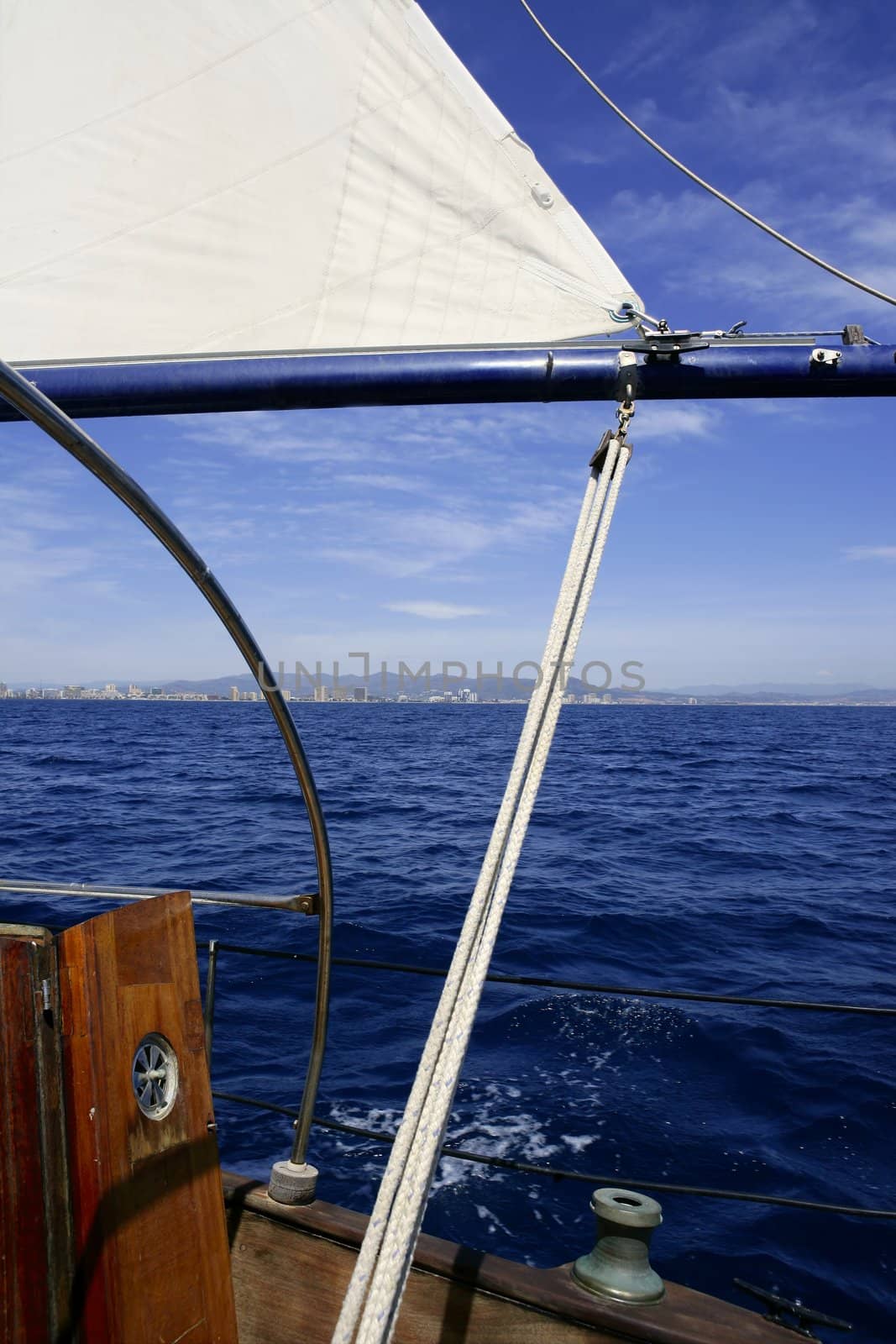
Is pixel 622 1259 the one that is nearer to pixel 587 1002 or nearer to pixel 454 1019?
pixel 454 1019

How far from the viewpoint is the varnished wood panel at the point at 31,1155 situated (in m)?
1.39

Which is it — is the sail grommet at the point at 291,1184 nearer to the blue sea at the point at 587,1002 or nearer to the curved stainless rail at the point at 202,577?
the curved stainless rail at the point at 202,577

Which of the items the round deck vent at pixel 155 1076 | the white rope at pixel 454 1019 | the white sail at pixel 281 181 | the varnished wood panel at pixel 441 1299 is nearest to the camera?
the white rope at pixel 454 1019

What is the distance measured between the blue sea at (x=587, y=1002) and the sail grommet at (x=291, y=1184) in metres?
0.69

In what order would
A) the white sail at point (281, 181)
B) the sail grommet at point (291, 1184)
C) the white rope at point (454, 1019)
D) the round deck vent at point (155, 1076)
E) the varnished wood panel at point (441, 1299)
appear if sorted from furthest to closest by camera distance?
the white sail at point (281, 181)
the sail grommet at point (291, 1184)
the varnished wood panel at point (441, 1299)
the round deck vent at point (155, 1076)
the white rope at point (454, 1019)

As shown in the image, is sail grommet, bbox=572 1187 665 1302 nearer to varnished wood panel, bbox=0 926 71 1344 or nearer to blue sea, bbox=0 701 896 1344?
blue sea, bbox=0 701 896 1344

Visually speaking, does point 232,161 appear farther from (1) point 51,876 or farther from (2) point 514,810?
(1) point 51,876

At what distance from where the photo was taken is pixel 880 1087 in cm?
582

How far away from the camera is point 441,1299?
190cm

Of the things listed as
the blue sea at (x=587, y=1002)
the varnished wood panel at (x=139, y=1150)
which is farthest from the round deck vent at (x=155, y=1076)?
the blue sea at (x=587, y=1002)

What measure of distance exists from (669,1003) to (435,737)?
3975 cm

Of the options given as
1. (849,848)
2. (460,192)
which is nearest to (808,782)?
(849,848)

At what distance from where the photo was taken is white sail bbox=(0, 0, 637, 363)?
2861 mm

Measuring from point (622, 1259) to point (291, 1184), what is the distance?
2.37ft
